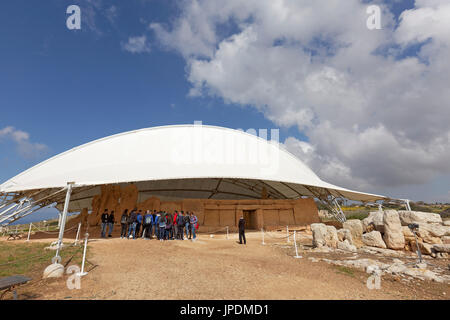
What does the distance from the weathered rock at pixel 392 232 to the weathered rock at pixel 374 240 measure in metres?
0.30

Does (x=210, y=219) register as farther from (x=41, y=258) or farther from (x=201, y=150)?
(x=41, y=258)

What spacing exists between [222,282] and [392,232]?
1088cm

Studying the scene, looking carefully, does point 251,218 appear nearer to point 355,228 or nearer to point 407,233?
point 355,228

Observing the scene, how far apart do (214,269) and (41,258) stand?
278 inches

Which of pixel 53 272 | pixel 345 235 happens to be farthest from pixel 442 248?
pixel 53 272

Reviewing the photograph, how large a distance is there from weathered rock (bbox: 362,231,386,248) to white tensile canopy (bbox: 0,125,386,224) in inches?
278

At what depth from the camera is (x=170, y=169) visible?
1681cm

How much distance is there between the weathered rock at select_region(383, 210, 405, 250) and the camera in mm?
11320

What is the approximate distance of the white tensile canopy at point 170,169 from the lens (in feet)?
49.9

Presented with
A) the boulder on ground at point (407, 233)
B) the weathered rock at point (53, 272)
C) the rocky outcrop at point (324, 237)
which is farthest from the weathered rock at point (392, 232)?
the weathered rock at point (53, 272)

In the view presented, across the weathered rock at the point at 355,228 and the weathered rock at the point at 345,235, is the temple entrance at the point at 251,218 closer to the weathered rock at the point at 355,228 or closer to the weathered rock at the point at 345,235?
the weathered rock at the point at 355,228

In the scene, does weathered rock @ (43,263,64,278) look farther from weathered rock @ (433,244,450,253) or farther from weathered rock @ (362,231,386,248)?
weathered rock @ (433,244,450,253)

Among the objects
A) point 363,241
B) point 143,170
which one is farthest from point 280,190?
point 143,170

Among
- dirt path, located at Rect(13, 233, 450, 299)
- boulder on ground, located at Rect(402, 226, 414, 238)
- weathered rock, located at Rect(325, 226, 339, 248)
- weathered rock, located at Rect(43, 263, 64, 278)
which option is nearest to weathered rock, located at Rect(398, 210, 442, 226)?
boulder on ground, located at Rect(402, 226, 414, 238)
